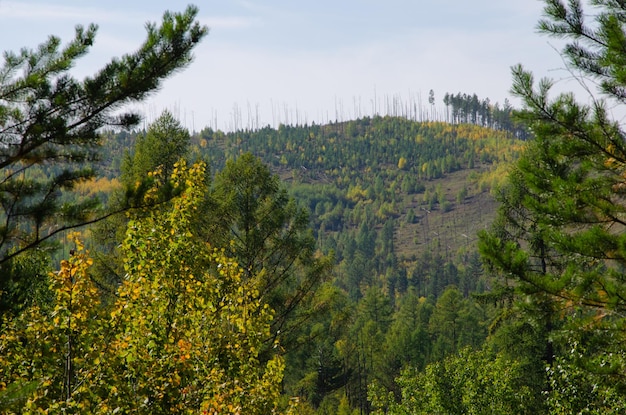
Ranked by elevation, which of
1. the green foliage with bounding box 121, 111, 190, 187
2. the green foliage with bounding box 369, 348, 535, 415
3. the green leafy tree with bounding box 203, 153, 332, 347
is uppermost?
the green foliage with bounding box 121, 111, 190, 187

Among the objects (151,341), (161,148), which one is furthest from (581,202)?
(161,148)

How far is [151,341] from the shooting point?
8.66 metres

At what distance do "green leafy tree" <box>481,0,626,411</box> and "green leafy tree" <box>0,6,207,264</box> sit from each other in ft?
15.9

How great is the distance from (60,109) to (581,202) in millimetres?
7657

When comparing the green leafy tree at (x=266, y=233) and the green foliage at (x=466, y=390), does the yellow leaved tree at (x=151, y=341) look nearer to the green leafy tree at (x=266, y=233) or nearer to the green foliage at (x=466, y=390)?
the green leafy tree at (x=266, y=233)

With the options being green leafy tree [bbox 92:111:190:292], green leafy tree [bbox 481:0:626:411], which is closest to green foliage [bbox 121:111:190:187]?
green leafy tree [bbox 92:111:190:292]

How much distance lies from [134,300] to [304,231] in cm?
1142

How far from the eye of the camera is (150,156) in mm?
18969

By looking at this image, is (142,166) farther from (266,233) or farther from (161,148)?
(266,233)

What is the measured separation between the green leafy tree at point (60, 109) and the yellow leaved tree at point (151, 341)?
1014 mm

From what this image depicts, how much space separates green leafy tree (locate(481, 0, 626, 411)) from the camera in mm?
9047

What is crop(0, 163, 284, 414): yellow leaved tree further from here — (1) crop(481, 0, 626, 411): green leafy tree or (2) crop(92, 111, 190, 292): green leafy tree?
(2) crop(92, 111, 190, 292): green leafy tree

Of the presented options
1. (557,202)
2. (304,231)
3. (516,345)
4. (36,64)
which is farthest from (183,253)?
(516,345)

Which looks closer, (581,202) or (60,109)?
(60,109)
